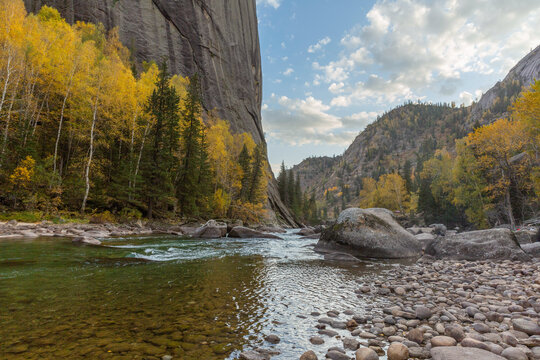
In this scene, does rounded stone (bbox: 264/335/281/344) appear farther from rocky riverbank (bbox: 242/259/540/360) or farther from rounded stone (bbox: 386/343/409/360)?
rounded stone (bbox: 386/343/409/360)

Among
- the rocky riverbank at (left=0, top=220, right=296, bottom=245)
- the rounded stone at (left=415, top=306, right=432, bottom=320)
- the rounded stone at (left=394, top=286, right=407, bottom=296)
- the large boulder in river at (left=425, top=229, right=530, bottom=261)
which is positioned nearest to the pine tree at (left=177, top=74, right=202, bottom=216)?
the rocky riverbank at (left=0, top=220, right=296, bottom=245)

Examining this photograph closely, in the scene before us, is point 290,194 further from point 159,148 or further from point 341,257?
point 341,257

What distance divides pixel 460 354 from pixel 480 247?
10811mm

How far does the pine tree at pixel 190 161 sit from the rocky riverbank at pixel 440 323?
23.1m

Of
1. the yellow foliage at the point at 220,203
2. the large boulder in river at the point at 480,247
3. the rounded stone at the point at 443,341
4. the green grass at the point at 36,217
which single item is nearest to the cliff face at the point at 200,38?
the yellow foliage at the point at 220,203

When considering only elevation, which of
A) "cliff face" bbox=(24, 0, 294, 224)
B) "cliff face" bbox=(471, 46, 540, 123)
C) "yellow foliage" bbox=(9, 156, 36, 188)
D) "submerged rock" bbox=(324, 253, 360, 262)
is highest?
"cliff face" bbox=(471, 46, 540, 123)

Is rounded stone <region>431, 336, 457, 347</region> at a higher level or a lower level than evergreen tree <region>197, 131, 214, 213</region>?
lower

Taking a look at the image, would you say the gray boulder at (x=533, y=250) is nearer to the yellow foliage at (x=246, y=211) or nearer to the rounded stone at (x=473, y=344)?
the rounded stone at (x=473, y=344)

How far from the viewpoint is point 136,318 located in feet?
13.0

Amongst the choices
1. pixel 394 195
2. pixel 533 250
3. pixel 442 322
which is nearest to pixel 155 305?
pixel 442 322

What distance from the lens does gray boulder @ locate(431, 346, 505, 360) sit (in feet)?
8.98

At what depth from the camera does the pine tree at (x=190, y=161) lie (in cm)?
2702

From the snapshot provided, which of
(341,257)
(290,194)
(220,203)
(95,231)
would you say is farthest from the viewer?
(290,194)

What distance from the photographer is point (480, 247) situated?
431 inches
